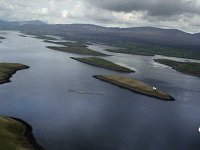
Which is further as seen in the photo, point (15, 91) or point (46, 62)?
point (46, 62)

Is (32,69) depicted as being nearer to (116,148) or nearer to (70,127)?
(70,127)

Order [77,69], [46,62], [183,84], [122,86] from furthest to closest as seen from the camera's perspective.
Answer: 1. [46,62]
2. [77,69]
3. [183,84]
4. [122,86]

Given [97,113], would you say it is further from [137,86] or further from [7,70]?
[7,70]

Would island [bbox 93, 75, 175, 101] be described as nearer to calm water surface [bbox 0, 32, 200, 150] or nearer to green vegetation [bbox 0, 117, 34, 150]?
calm water surface [bbox 0, 32, 200, 150]

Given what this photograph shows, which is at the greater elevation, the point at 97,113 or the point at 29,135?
the point at 29,135

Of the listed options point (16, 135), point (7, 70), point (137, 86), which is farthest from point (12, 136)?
point (7, 70)

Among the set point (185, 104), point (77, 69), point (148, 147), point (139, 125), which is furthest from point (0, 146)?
point (77, 69)

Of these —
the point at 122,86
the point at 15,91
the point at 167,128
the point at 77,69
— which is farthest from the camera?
the point at 77,69

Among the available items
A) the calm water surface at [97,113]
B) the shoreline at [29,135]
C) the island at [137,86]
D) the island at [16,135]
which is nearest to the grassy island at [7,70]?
the calm water surface at [97,113]
